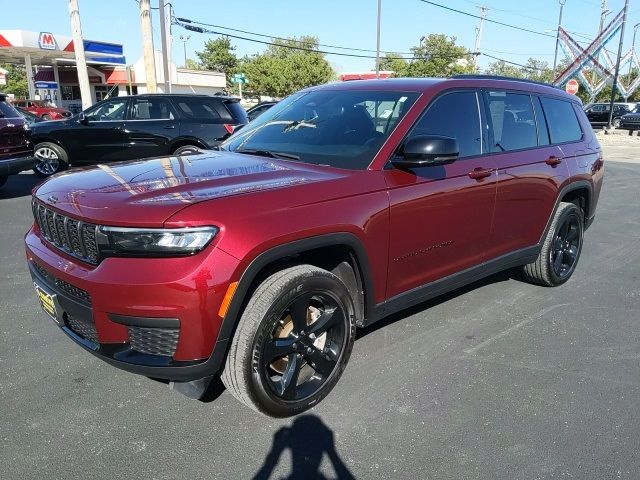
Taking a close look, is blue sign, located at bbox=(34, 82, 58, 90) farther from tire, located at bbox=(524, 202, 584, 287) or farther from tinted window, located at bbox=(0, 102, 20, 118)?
tire, located at bbox=(524, 202, 584, 287)

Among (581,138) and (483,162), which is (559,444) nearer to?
(483,162)

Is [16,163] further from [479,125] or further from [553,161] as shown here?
[553,161]

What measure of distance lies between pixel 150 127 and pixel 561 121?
7.85 metres

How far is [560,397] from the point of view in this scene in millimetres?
3039

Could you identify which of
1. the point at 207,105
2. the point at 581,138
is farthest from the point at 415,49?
the point at 581,138

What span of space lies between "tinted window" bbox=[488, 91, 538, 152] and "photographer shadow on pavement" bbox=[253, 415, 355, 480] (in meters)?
2.40

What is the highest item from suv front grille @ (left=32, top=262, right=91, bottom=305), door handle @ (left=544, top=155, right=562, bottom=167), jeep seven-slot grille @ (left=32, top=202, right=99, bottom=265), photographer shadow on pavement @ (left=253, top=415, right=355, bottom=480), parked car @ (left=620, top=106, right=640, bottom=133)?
door handle @ (left=544, top=155, right=562, bottom=167)

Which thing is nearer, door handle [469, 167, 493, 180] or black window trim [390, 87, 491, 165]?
black window trim [390, 87, 491, 165]

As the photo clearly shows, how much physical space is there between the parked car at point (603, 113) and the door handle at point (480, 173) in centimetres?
3645

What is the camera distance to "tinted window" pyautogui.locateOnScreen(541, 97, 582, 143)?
4.55m

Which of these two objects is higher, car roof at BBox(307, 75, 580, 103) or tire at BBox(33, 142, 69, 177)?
car roof at BBox(307, 75, 580, 103)

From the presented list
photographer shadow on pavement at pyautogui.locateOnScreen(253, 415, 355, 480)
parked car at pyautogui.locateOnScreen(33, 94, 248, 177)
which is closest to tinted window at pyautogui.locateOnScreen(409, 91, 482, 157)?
photographer shadow on pavement at pyautogui.locateOnScreen(253, 415, 355, 480)

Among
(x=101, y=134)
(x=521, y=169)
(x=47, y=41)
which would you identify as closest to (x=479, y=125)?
(x=521, y=169)

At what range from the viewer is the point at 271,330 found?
258 centimetres
